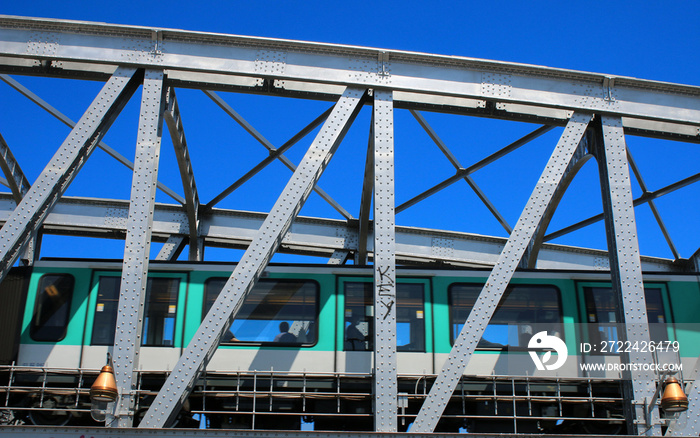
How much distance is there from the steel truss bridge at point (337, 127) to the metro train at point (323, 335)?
1333 mm

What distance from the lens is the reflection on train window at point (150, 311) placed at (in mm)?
13312

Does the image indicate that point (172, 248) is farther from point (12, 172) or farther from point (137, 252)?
point (137, 252)

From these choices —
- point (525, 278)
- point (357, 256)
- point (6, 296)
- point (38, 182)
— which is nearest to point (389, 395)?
point (525, 278)

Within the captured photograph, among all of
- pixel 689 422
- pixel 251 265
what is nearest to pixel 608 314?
pixel 689 422

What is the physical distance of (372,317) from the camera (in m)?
13.6

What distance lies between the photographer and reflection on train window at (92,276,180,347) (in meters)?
13.3

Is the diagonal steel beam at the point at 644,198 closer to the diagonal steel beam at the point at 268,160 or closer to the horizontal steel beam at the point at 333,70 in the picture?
the horizontal steel beam at the point at 333,70

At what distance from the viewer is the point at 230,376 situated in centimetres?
1288

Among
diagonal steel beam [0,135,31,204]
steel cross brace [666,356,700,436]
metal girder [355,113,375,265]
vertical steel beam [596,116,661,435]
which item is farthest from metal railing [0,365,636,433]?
diagonal steel beam [0,135,31,204]

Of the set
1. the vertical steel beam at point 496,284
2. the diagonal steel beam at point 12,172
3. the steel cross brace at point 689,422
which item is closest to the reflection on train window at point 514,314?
the vertical steel beam at point 496,284

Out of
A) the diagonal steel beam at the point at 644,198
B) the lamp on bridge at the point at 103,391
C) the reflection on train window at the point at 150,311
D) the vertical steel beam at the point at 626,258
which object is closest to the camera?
the lamp on bridge at the point at 103,391

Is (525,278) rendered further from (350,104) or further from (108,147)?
(108,147)

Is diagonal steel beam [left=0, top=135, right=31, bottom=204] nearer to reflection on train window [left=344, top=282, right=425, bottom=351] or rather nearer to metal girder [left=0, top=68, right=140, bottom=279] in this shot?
metal girder [left=0, top=68, right=140, bottom=279]

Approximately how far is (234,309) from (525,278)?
6.32m
